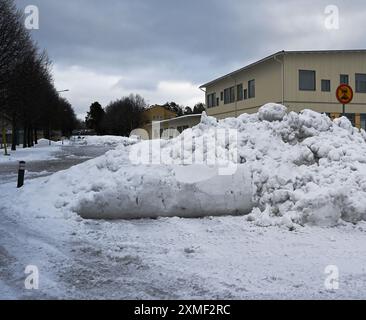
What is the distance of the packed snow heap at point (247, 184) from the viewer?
8578 millimetres

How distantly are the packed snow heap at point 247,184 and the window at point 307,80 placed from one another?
2962 centimetres

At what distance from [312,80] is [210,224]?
110 feet

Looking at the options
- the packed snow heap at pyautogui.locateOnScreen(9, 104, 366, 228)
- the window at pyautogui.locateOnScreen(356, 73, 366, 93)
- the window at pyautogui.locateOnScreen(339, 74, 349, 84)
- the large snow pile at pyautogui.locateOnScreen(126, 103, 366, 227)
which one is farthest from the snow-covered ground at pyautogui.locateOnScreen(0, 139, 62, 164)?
the window at pyautogui.locateOnScreen(356, 73, 366, 93)

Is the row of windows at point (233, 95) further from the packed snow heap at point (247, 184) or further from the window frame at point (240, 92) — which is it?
the packed snow heap at point (247, 184)

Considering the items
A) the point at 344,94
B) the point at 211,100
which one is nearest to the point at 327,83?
the point at 211,100

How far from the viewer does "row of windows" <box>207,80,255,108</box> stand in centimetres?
4433

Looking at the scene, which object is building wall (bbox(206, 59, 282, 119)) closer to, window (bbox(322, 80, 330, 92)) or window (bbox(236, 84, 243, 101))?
window (bbox(236, 84, 243, 101))

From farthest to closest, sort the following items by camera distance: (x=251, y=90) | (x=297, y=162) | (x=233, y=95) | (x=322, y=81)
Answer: (x=233, y=95), (x=251, y=90), (x=322, y=81), (x=297, y=162)

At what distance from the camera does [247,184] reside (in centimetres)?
950

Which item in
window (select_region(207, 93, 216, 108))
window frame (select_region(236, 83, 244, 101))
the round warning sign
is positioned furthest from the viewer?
window (select_region(207, 93, 216, 108))

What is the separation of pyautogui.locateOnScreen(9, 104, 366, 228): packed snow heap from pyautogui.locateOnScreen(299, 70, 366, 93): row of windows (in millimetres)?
29750

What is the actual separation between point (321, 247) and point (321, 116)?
4790 millimetres

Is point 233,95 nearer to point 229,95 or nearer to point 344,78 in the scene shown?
point 229,95
